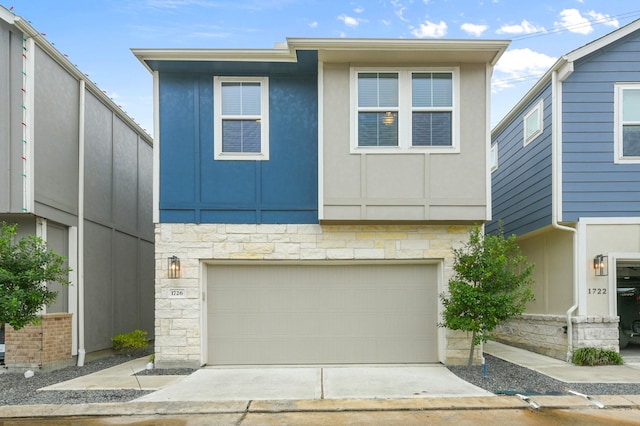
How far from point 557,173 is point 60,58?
1019 centimetres

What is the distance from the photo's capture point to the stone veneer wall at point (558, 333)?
876 cm

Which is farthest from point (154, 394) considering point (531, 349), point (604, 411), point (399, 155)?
point (531, 349)

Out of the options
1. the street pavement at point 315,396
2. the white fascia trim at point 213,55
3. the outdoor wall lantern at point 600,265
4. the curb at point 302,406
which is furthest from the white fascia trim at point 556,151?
the white fascia trim at point 213,55

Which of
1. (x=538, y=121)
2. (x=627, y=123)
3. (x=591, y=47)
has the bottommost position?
(x=627, y=123)

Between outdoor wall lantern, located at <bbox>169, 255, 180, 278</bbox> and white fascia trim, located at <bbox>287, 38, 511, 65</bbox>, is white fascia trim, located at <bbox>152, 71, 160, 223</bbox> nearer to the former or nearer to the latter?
outdoor wall lantern, located at <bbox>169, 255, 180, 278</bbox>

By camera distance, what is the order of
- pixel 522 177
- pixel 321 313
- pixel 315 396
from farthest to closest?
pixel 522 177 → pixel 321 313 → pixel 315 396

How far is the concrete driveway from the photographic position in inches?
255

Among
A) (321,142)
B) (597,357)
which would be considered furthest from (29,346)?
(597,357)

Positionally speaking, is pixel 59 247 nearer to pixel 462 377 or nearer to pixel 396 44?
pixel 396 44

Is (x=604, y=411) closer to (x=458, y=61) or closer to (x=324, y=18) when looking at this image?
(x=458, y=61)

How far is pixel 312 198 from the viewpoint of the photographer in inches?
342

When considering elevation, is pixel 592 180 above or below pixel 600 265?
above

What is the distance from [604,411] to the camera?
5867 mm

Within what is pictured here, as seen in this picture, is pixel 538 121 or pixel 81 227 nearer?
pixel 81 227
